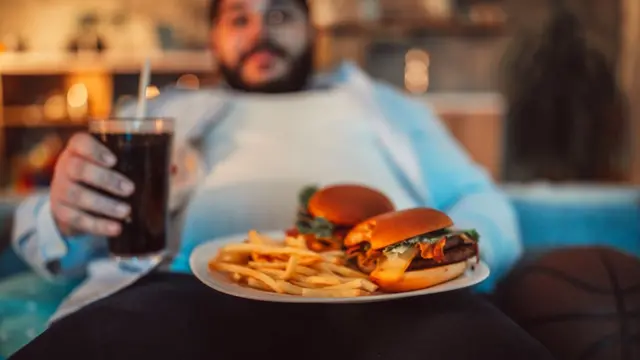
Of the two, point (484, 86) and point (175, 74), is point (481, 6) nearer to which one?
point (484, 86)

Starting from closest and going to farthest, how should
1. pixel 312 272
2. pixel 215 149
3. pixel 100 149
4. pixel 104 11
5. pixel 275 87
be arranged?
pixel 312 272 < pixel 100 149 < pixel 215 149 < pixel 275 87 < pixel 104 11

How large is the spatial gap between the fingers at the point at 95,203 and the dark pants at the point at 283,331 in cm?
18

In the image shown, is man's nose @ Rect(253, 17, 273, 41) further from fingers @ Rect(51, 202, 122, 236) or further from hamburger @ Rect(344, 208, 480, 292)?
hamburger @ Rect(344, 208, 480, 292)

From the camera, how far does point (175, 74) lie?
406cm

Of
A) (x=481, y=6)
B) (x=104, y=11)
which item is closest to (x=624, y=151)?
(x=481, y=6)

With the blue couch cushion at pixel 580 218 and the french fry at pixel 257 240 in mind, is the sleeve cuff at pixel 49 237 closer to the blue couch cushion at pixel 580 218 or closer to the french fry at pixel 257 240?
the french fry at pixel 257 240

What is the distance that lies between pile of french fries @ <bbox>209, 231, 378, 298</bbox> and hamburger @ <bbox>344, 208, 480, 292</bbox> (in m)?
0.02

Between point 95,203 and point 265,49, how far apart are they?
0.74 m

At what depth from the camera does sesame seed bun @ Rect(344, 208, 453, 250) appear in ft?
2.56

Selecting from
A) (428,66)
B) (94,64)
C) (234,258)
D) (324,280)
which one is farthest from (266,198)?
(428,66)

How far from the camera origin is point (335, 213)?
3.03 feet


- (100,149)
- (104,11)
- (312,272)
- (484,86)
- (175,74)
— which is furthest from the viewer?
(484,86)

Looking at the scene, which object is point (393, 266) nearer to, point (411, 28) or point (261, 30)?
point (261, 30)

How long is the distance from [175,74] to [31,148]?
3.39 ft
